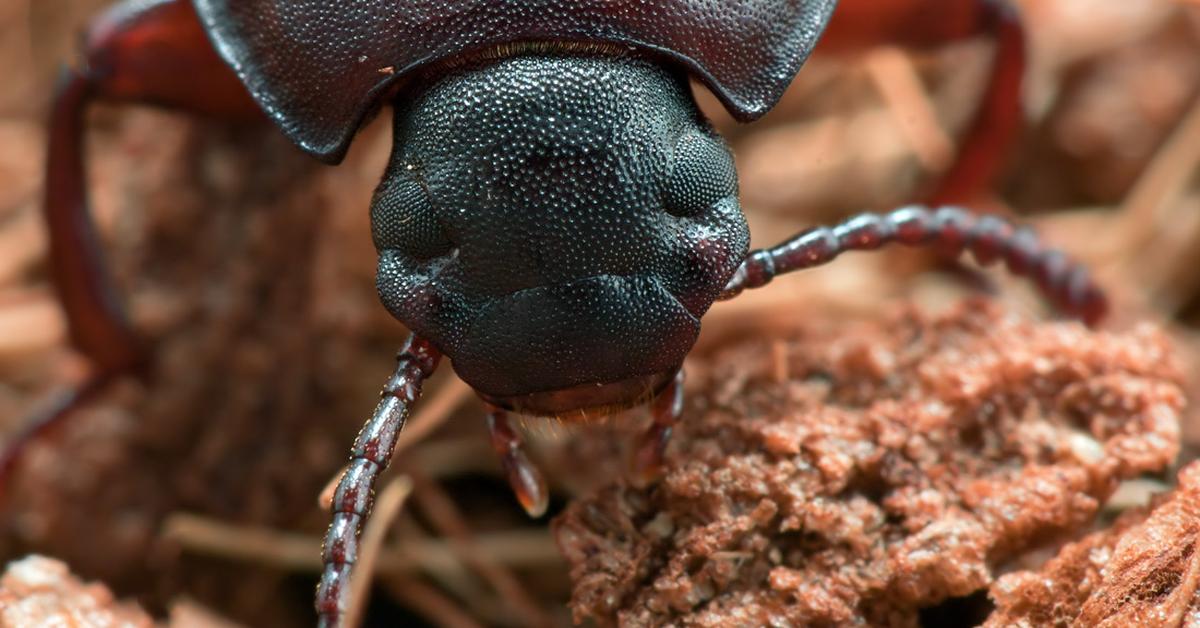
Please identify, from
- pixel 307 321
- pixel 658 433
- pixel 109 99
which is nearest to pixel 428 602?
pixel 307 321

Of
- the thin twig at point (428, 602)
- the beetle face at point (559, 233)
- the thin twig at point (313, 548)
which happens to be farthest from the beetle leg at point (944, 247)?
the thin twig at point (428, 602)

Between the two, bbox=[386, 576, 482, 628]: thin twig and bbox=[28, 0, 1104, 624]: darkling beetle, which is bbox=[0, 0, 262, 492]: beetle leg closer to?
bbox=[28, 0, 1104, 624]: darkling beetle

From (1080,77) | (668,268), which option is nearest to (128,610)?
(668,268)

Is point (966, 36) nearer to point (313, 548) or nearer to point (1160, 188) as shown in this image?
point (1160, 188)

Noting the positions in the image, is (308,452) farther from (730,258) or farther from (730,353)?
(730,258)

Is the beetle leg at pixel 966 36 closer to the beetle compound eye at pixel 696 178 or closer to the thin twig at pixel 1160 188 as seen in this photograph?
the thin twig at pixel 1160 188

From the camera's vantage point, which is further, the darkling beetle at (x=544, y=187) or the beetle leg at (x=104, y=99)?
the beetle leg at (x=104, y=99)

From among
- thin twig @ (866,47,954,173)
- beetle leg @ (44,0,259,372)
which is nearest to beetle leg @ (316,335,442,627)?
beetle leg @ (44,0,259,372)
